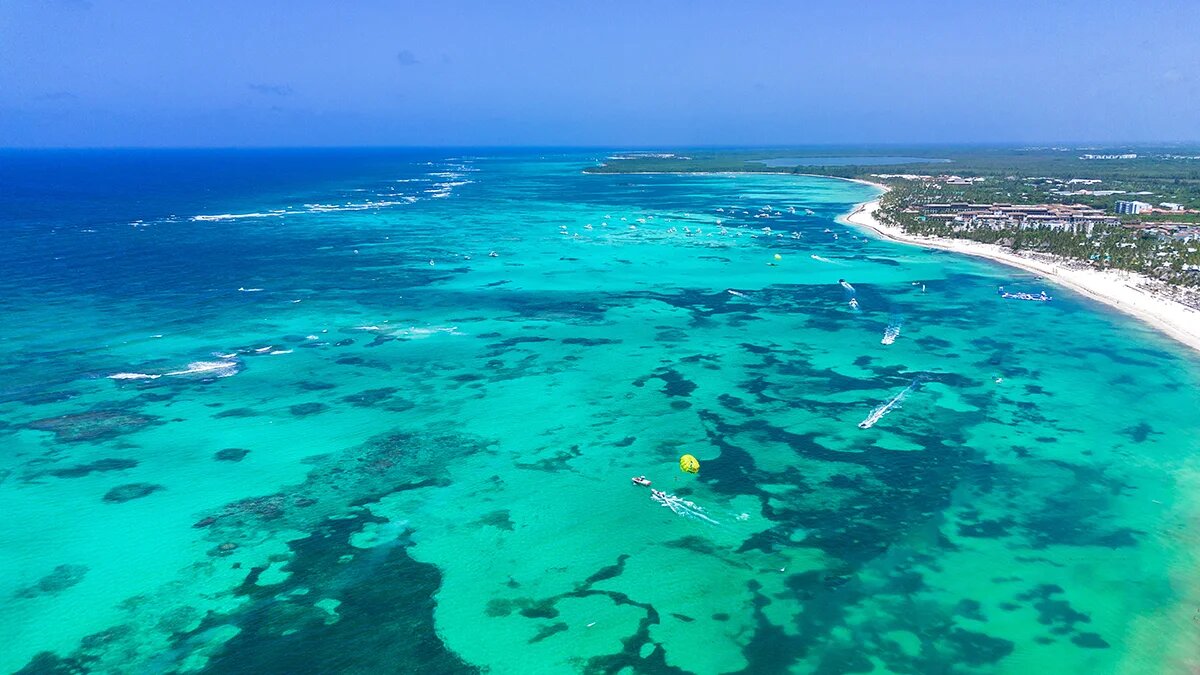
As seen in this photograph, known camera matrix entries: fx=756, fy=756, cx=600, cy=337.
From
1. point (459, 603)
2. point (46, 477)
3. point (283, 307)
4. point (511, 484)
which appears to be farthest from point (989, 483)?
point (283, 307)

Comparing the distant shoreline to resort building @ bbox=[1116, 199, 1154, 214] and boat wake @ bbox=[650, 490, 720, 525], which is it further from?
boat wake @ bbox=[650, 490, 720, 525]

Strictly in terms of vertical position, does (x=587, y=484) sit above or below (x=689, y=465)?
below

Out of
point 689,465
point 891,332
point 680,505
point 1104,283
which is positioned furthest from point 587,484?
point 1104,283

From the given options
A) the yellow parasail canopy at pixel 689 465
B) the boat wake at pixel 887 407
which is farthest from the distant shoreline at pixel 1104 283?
the yellow parasail canopy at pixel 689 465

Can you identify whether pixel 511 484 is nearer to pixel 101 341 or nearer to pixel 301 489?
pixel 301 489

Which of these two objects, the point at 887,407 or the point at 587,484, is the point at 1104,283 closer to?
the point at 887,407

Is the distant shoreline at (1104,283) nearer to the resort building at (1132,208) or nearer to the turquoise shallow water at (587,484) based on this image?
the turquoise shallow water at (587,484)

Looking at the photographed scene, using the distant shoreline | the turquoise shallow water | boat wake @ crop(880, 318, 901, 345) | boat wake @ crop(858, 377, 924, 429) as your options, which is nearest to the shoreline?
the distant shoreline
